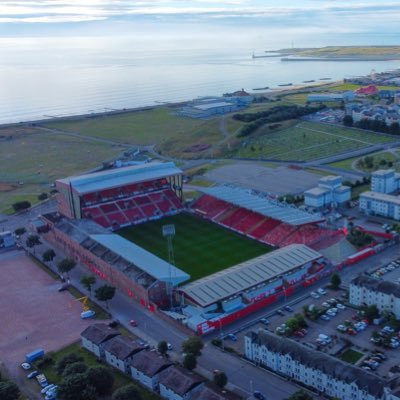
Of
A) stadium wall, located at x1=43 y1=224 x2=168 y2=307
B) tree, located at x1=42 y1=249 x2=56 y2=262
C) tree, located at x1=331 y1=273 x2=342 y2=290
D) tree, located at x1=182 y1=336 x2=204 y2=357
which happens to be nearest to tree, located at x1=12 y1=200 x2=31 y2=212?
stadium wall, located at x1=43 y1=224 x2=168 y2=307

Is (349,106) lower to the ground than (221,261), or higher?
higher

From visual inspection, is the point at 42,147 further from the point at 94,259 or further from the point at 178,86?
the point at 178,86

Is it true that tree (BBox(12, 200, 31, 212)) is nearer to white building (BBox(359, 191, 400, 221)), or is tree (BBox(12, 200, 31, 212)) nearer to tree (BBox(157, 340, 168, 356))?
tree (BBox(157, 340, 168, 356))

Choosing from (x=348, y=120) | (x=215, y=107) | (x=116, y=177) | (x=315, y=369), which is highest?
(x=215, y=107)

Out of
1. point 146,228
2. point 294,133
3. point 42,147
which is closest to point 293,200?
point 146,228

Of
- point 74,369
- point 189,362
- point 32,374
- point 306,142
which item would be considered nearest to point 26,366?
point 32,374

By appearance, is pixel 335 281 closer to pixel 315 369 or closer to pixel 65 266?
pixel 315 369
